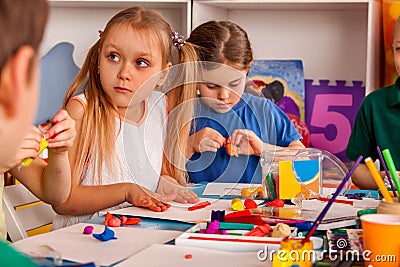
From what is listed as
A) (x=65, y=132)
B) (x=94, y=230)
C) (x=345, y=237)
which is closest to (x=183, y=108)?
Answer: (x=65, y=132)

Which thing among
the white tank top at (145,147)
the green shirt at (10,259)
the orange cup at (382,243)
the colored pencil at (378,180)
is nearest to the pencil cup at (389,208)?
the colored pencil at (378,180)

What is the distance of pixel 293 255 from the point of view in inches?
33.0

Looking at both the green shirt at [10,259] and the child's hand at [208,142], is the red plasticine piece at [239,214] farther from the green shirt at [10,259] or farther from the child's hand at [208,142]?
the green shirt at [10,259]

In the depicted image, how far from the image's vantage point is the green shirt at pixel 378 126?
1946 millimetres

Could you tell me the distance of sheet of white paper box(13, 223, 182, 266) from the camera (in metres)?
0.93

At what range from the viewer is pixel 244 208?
128 cm

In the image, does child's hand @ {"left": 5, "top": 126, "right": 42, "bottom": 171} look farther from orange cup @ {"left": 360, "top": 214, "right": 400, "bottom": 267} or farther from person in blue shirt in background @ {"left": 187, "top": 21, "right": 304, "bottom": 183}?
orange cup @ {"left": 360, "top": 214, "right": 400, "bottom": 267}

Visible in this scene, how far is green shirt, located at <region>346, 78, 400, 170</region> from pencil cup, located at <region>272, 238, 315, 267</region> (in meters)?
1.12

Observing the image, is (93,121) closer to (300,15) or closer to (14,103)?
(14,103)

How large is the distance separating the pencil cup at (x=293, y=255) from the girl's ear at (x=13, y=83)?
43cm

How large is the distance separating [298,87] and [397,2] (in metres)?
0.48

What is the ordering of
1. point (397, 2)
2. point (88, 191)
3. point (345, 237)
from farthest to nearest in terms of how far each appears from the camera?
Result: point (397, 2) < point (88, 191) < point (345, 237)

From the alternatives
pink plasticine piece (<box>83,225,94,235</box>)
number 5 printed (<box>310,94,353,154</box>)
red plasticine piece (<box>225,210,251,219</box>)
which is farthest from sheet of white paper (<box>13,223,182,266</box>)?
number 5 printed (<box>310,94,353,154</box>)

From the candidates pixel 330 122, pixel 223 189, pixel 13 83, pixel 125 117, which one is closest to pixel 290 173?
pixel 223 189
